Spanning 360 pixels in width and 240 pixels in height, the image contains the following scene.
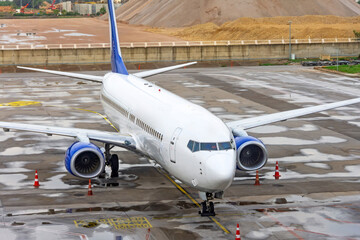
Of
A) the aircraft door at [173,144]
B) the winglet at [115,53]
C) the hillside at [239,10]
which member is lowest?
the aircraft door at [173,144]

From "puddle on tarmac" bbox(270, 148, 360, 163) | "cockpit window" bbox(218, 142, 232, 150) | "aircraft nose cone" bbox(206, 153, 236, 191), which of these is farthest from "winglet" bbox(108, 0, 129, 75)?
"aircraft nose cone" bbox(206, 153, 236, 191)

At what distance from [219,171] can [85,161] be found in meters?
9.14

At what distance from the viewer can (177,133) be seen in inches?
1200

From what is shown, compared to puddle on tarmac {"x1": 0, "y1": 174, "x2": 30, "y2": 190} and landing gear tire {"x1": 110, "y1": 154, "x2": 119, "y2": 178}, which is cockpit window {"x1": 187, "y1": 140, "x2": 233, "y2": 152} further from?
puddle on tarmac {"x1": 0, "y1": 174, "x2": 30, "y2": 190}

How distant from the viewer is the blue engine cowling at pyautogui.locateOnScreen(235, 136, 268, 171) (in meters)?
34.4

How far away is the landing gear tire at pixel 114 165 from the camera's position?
3802cm

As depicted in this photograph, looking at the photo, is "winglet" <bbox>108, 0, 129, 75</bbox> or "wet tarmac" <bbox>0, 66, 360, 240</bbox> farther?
"winglet" <bbox>108, 0, 129, 75</bbox>

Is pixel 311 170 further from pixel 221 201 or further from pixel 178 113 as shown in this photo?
pixel 178 113

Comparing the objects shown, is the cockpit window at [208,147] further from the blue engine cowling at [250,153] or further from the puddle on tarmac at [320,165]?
the puddle on tarmac at [320,165]

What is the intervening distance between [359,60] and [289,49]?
1203 centimetres

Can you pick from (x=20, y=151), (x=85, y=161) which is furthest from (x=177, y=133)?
(x=20, y=151)

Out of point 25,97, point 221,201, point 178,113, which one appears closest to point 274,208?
point 221,201

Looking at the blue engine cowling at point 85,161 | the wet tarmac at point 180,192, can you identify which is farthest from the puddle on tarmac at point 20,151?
the blue engine cowling at point 85,161

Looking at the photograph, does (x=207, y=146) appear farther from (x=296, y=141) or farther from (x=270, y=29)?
(x=270, y=29)
